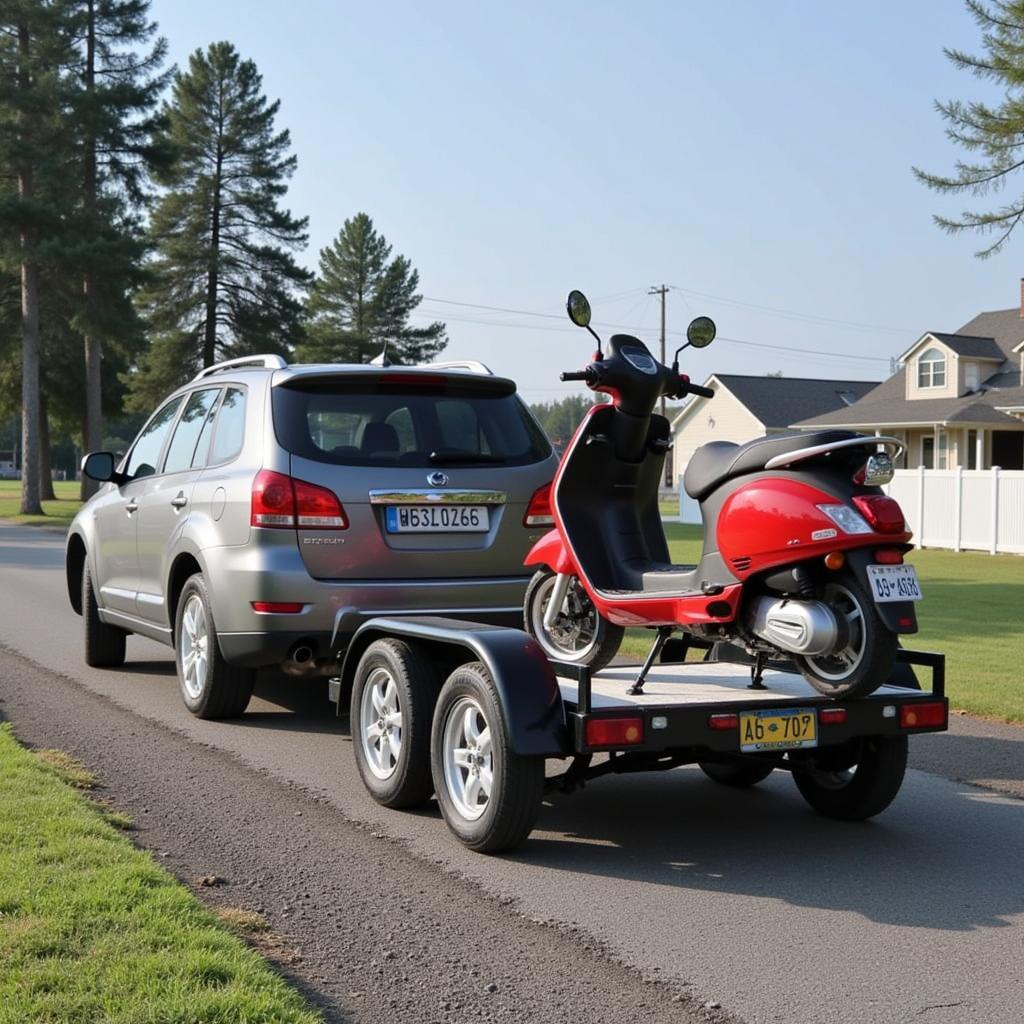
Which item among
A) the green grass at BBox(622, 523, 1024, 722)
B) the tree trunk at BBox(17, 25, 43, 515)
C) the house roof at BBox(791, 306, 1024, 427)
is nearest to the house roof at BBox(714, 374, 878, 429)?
the house roof at BBox(791, 306, 1024, 427)

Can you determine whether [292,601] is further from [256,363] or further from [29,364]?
[29,364]

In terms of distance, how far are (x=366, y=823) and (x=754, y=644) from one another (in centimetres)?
183

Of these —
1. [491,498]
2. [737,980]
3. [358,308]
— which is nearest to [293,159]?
[358,308]

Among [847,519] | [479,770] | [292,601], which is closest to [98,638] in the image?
[292,601]

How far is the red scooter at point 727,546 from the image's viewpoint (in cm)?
529

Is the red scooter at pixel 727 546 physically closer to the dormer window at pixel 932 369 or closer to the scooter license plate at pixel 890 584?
the scooter license plate at pixel 890 584

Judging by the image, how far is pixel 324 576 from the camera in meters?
7.34

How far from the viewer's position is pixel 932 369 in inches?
1998

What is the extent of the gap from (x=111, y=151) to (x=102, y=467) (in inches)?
1421

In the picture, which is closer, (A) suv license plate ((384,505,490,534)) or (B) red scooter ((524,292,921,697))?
(B) red scooter ((524,292,921,697))

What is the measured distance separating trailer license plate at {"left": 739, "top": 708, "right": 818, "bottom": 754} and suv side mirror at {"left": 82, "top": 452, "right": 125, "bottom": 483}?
18.2 feet

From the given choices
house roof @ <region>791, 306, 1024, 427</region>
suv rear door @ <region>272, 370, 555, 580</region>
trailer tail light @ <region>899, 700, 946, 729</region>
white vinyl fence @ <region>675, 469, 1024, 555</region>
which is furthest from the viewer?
house roof @ <region>791, 306, 1024, 427</region>

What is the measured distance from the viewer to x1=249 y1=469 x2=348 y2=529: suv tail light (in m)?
7.31

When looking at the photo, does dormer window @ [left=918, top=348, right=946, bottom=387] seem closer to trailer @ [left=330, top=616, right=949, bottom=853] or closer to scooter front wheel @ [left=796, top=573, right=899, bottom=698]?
trailer @ [left=330, top=616, right=949, bottom=853]
